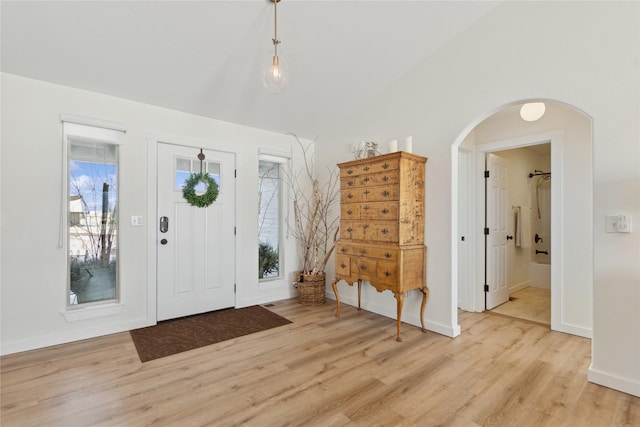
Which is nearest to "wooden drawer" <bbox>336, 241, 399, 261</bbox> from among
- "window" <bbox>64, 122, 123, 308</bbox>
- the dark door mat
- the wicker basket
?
the wicker basket

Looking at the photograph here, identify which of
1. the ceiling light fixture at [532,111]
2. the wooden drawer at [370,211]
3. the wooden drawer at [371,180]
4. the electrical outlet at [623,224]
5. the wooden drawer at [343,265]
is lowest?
the wooden drawer at [343,265]

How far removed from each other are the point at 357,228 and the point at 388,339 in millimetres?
1213

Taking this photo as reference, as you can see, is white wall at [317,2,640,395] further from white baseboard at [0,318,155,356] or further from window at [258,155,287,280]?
white baseboard at [0,318,155,356]

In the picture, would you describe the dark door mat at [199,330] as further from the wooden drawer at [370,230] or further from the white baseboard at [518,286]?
the white baseboard at [518,286]

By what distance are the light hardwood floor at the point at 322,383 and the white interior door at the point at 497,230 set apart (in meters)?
1.02

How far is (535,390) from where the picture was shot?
2143 millimetres

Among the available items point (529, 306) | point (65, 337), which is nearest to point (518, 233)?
point (529, 306)

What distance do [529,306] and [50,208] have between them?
18.6 feet

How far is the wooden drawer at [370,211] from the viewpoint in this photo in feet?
10.3

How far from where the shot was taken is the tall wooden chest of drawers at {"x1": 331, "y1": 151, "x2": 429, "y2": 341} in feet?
10.1

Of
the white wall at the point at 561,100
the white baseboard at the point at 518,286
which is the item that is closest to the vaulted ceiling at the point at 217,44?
the white wall at the point at 561,100

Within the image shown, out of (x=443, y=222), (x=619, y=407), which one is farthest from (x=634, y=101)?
(x=619, y=407)

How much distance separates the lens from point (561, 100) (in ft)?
7.98

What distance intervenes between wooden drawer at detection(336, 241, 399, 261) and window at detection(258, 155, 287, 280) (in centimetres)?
125
